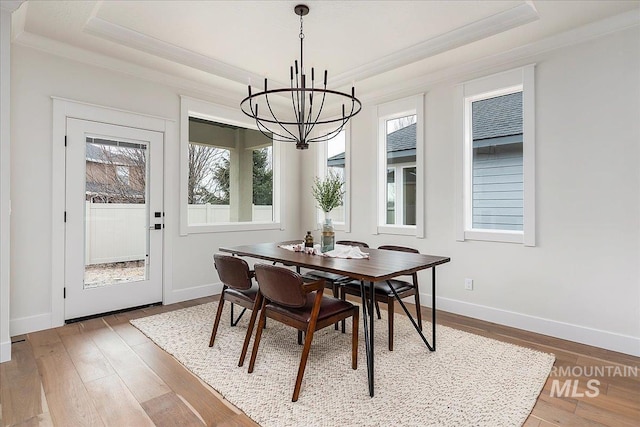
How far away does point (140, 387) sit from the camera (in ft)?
7.16

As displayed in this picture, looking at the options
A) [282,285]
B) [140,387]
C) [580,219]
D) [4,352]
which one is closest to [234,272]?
[282,285]

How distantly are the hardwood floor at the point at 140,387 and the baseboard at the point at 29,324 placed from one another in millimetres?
102

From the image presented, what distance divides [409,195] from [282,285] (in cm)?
262

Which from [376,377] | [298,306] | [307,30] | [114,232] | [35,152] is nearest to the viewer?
[298,306]

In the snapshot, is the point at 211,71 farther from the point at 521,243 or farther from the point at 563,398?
the point at 563,398

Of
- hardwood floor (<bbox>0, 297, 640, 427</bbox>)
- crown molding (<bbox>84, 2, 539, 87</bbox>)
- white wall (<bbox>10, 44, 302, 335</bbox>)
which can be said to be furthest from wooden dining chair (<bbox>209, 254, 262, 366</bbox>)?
crown molding (<bbox>84, 2, 539, 87</bbox>)

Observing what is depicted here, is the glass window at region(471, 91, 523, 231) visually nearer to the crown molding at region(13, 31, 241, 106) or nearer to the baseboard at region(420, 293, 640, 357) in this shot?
the baseboard at region(420, 293, 640, 357)

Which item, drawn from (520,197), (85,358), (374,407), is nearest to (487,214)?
(520,197)

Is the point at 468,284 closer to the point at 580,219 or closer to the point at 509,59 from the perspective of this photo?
the point at 580,219

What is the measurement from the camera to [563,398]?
207 centimetres

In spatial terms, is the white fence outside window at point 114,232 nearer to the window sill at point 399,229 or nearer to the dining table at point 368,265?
the dining table at point 368,265

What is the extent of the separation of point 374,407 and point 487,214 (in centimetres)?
248

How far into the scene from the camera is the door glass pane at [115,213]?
11.5 feet

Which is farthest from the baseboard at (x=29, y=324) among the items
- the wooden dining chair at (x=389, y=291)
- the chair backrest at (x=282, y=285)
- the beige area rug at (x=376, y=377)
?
the wooden dining chair at (x=389, y=291)
